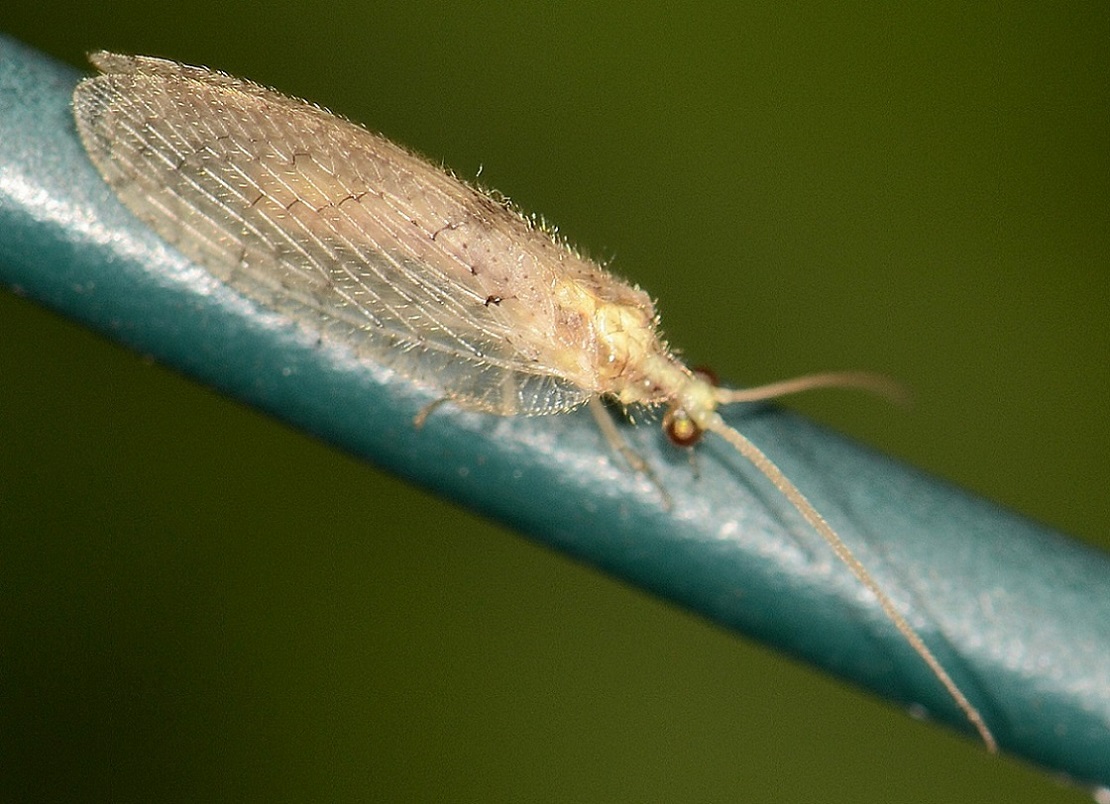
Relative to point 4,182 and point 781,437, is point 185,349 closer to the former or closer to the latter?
point 4,182

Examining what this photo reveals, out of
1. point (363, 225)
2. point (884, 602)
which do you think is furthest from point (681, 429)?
point (363, 225)

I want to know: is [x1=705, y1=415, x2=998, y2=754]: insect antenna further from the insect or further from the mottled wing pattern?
the mottled wing pattern

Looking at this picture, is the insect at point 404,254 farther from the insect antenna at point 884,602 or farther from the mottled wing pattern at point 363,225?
the insect antenna at point 884,602

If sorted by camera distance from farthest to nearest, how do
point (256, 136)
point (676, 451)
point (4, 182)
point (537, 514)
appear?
point (256, 136) < point (676, 451) < point (537, 514) < point (4, 182)

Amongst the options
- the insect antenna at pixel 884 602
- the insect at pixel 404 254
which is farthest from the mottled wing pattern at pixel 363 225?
the insect antenna at pixel 884 602

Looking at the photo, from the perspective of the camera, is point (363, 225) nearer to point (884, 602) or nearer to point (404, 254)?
point (404, 254)

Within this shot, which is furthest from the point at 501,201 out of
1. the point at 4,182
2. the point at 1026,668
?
the point at 1026,668
